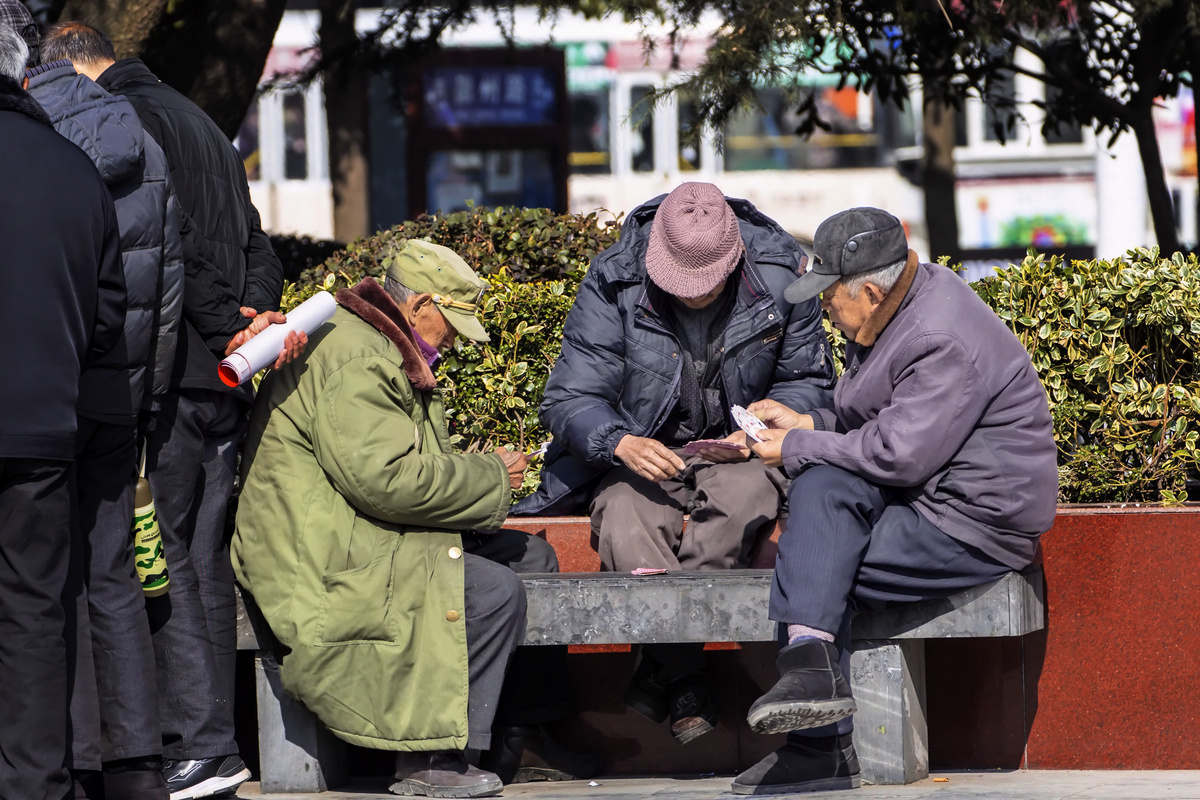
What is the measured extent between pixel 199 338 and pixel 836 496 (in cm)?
183

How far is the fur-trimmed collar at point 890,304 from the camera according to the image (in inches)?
164

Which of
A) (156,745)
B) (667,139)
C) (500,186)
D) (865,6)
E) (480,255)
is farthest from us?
(667,139)

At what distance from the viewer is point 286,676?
4.13m

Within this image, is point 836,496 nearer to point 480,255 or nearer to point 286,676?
point 286,676

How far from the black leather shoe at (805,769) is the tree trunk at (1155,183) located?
4.47 m

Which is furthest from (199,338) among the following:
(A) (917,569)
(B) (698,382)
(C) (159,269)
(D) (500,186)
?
(D) (500,186)

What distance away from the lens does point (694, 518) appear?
4.58m

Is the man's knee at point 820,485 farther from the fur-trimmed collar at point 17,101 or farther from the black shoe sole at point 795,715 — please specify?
the fur-trimmed collar at point 17,101

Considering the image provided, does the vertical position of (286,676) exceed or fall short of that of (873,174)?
it falls short

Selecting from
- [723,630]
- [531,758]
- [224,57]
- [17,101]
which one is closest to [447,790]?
[531,758]

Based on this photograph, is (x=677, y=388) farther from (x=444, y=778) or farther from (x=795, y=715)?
(x=444, y=778)

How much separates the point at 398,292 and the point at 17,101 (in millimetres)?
1257

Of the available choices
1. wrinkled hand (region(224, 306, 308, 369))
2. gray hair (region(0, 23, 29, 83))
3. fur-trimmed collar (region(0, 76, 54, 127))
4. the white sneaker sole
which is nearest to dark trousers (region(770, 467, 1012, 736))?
wrinkled hand (region(224, 306, 308, 369))

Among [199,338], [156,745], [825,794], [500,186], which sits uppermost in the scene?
[500,186]
